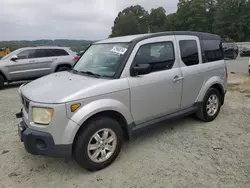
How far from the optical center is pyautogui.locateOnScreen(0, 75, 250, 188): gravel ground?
2857 mm

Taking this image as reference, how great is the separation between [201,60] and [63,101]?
2.85 meters

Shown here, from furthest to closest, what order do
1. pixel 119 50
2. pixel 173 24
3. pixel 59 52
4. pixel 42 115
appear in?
1. pixel 173 24
2. pixel 59 52
3. pixel 119 50
4. pixel 42 115

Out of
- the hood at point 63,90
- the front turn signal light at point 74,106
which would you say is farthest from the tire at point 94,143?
the hood at point 63,90

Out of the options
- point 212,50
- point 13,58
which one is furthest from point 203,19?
point 212,50

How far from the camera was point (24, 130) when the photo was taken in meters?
2.98

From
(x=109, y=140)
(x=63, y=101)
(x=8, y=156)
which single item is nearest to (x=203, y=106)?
(x=109, y=140)

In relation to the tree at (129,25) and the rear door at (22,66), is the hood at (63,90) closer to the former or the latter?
the rear door at (22,66)

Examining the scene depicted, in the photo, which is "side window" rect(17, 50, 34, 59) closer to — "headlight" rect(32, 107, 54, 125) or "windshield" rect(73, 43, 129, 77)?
"windshield" rect(73, 43, 129, 77)

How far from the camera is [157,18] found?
271 feet

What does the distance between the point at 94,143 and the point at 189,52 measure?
2.42 m

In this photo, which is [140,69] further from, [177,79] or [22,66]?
[22,66]

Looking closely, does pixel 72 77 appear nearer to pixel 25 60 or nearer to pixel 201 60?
pixel 201 60

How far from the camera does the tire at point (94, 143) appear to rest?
290cm

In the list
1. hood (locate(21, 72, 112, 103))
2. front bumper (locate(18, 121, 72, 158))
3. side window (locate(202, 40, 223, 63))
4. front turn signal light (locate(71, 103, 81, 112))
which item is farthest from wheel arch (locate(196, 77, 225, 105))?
front bumper (locate(18, 121, 72, 158))
